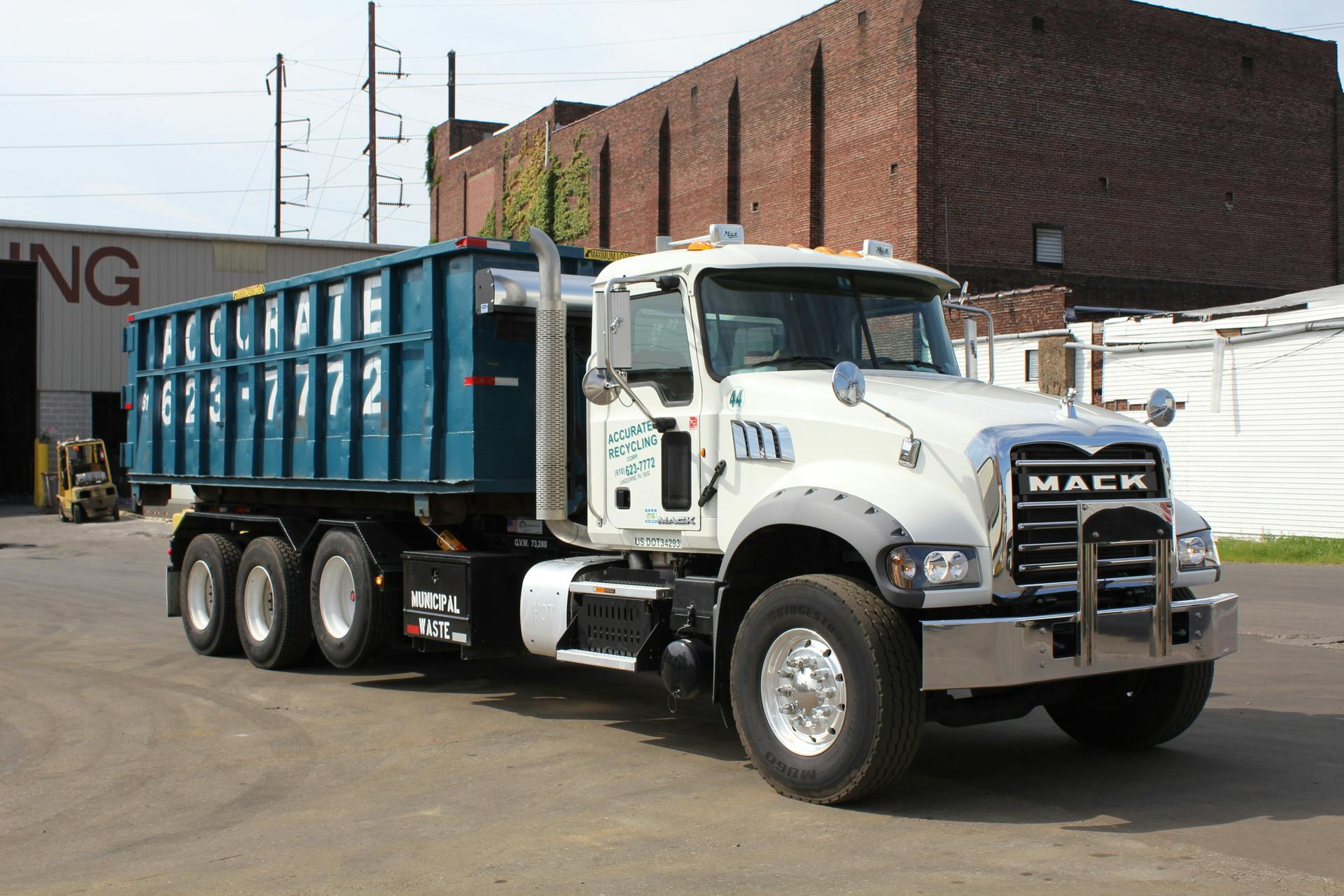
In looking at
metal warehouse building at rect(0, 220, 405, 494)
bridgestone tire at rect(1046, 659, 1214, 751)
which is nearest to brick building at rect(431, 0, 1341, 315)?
metal warehouse building at rect(0, 220, 405, 494)

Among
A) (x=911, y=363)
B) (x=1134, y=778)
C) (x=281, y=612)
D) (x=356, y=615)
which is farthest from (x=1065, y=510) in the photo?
(x=281, y=612)

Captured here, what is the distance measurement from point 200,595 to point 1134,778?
28.2ft

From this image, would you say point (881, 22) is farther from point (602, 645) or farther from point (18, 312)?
point (18, 312)

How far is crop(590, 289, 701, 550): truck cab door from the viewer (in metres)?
7.85

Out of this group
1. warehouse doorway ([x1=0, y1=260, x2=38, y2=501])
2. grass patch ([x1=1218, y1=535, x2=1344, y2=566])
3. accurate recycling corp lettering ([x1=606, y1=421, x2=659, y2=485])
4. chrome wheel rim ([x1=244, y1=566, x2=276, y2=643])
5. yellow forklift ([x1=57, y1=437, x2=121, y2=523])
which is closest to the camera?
accurate recycling corp lettering ([x1=606, y1=421, x2=659, y2=485])

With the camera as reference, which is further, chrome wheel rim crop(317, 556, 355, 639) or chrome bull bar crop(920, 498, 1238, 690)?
chrome wheel rim crop(317, 556, 355, 639)

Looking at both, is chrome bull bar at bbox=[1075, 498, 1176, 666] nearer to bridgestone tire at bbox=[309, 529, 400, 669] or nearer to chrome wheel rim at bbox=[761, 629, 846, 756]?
chrome wheel rim at bbox=[761, 629, 846, 756]

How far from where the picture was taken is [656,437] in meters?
8.05

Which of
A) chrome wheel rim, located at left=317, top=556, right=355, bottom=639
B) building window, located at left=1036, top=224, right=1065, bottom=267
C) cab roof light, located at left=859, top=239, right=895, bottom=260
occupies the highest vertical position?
building window, located at left=1036, top=224, right=1065, bottom=267

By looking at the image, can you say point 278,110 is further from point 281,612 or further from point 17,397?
point 281,612

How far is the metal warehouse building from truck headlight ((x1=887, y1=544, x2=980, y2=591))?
39.3 metres

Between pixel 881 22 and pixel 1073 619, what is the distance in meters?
29.8

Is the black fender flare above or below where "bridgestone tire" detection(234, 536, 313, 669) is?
above

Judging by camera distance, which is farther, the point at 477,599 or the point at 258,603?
the point at 258,603
